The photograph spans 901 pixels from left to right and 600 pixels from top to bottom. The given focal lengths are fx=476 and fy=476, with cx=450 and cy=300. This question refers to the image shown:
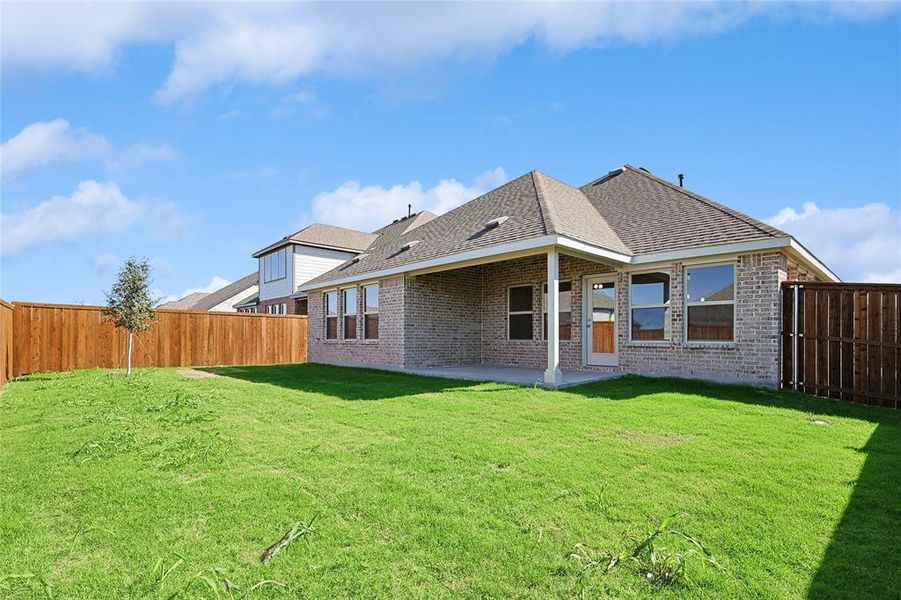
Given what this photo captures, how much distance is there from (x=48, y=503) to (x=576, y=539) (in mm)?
3877

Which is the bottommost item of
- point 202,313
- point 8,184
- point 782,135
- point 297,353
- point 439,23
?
point 297,353

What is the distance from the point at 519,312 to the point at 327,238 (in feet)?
56.5

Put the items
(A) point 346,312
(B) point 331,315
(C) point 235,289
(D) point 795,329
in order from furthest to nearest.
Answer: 1. (C) point 235,289
2. (B) point 331,315
3. (A) point 346,312
4. (D) point 795,329

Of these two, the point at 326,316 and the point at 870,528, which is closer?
the point at 870,528

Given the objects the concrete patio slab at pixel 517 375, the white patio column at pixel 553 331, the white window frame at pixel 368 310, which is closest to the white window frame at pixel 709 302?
the concrete patio slab at pixel 517 375

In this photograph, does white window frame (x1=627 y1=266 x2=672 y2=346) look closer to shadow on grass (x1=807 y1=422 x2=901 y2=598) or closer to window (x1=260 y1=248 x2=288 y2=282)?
shadow on grass (x1=807 y1=422 x2=901 y2=598)

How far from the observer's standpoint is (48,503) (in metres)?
3.60

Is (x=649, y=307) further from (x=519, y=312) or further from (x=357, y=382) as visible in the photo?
(x=357, y=382)

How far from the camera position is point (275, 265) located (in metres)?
28.2

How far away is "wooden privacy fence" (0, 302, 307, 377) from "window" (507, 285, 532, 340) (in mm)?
9999

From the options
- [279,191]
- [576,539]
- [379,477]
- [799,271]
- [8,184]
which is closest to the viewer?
[576,539]

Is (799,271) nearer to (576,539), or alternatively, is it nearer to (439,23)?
(439,23)

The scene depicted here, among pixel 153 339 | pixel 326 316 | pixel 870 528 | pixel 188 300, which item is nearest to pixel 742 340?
pixel 870 528

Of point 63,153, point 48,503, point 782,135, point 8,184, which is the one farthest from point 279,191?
point 782,135
